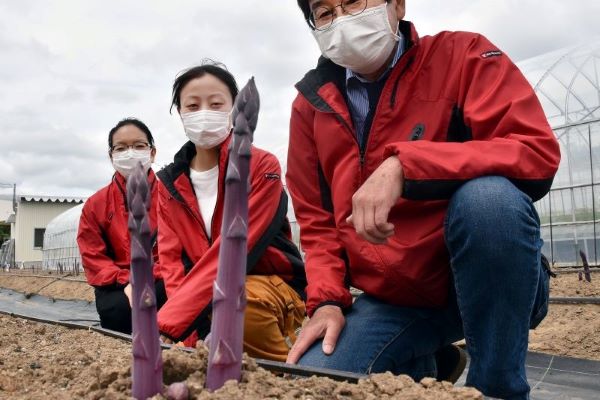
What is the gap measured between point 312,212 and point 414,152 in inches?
31.5

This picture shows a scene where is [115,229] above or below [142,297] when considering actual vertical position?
above

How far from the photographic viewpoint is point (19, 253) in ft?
106

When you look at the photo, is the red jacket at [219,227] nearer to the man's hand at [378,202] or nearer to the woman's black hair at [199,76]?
the woman's black hair at [199,76]

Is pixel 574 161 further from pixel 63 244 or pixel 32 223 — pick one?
pixel 32 223

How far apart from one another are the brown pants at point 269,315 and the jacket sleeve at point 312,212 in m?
0.52

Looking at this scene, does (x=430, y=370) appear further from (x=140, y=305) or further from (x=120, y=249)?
(x=120, y=249)

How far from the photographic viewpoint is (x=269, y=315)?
2.63 meters

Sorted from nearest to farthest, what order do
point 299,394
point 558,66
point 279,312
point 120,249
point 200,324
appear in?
1. point 299,394
2. point 200,324
3. point 279,312
4. point 120,249
5. point 558,66

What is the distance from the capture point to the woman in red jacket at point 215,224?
2.61m

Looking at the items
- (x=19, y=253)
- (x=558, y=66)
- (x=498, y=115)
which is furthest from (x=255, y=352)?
(x=19, y=253)

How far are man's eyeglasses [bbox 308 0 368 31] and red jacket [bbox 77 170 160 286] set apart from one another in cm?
229

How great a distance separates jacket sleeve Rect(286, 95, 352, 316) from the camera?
2.04m

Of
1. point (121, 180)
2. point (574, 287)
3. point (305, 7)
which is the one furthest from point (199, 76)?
point (574, 287)

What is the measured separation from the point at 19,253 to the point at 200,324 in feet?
110
